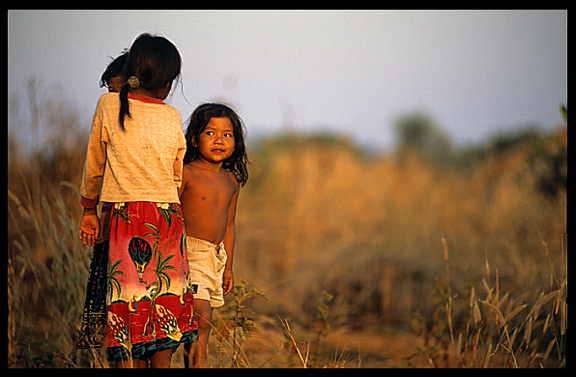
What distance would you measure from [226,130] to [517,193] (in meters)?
5.37

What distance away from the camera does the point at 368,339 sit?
5.35m

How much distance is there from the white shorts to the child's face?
1.13 ft

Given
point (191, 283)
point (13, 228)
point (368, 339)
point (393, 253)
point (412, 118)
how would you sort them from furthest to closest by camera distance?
point (412, 118), point (393, 253), point (368, 339), point (13, 228), point (191, 283)

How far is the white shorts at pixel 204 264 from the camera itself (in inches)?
94.8

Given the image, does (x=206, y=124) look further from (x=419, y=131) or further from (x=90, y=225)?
(x=419, y=131)

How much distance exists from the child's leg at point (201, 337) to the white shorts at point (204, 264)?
0.03m

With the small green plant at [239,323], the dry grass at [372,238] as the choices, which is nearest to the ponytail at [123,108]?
the small green plant at [239,323]

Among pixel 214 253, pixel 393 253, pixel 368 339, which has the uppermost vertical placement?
pixel 214 253

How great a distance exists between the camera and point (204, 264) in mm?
2424

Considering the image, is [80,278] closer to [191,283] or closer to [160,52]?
[191,283]

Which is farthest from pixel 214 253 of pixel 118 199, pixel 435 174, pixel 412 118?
pixel 412 118
